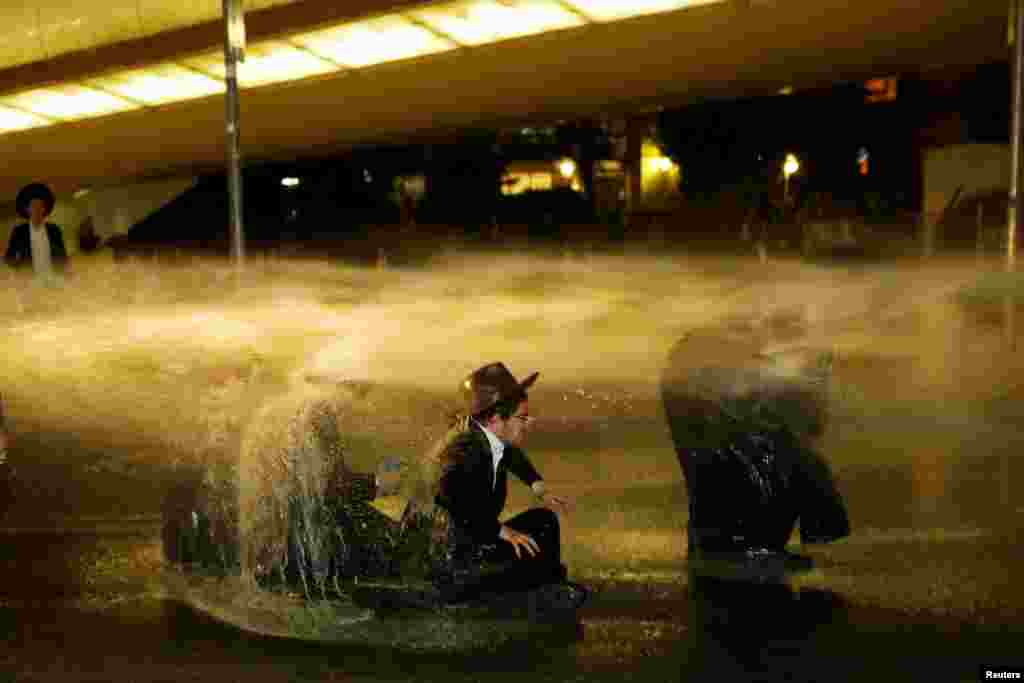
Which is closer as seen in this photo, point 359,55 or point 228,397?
point 228,397

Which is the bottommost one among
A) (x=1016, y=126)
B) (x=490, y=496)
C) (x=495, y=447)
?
(x=490, y=496)

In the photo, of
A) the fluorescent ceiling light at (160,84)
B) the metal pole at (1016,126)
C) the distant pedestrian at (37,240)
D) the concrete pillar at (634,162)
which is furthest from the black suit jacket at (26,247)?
the concrete pillar at (634,162)

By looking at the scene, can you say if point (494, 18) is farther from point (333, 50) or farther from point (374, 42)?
point (333, 50)

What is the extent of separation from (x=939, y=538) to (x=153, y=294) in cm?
1376

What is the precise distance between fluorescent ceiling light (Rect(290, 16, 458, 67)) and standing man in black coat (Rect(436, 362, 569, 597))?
1107 centimetres

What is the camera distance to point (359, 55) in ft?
54.6

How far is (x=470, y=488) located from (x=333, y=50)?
12.7m

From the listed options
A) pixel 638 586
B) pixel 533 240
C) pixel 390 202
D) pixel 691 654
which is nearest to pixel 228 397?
pixel 638 586

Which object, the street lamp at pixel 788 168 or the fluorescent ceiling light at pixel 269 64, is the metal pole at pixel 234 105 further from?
the street lamp at pixel 788 168

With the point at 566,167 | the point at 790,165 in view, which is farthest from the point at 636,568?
the point at 566,167

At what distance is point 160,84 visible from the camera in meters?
17.8

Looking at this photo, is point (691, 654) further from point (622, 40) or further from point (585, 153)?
point (585, 153)

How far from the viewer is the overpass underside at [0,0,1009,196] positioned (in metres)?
15.3

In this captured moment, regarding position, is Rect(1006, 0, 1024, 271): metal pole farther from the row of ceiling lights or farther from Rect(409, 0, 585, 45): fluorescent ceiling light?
Rect(409, 0, 585, 45): fluorescent ceiling light
